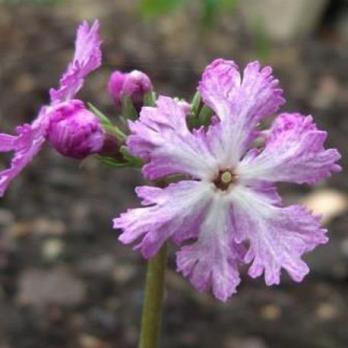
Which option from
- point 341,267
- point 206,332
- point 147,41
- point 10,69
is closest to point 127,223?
point 206,332

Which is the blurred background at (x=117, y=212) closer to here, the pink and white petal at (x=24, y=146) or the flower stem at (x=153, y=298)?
the flower stem at (x=153, y=298)

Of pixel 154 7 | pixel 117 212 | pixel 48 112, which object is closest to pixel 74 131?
pixel 48 112

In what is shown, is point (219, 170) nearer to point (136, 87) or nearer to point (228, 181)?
point (228, 181)

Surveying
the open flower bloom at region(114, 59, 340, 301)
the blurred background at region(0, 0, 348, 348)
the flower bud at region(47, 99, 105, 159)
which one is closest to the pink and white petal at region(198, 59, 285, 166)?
the open flower bloom at region(114, 59, 340, 301)

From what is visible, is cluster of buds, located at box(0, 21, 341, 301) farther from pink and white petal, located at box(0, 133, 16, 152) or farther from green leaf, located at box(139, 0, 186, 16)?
green leaf, located at box(139, 0, 186, 16)

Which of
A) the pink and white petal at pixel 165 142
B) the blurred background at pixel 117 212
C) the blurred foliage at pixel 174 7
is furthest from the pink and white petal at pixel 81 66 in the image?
the blurred foliage at pixel 174 7

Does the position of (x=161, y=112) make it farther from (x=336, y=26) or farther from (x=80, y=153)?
(x=336, y=26)
